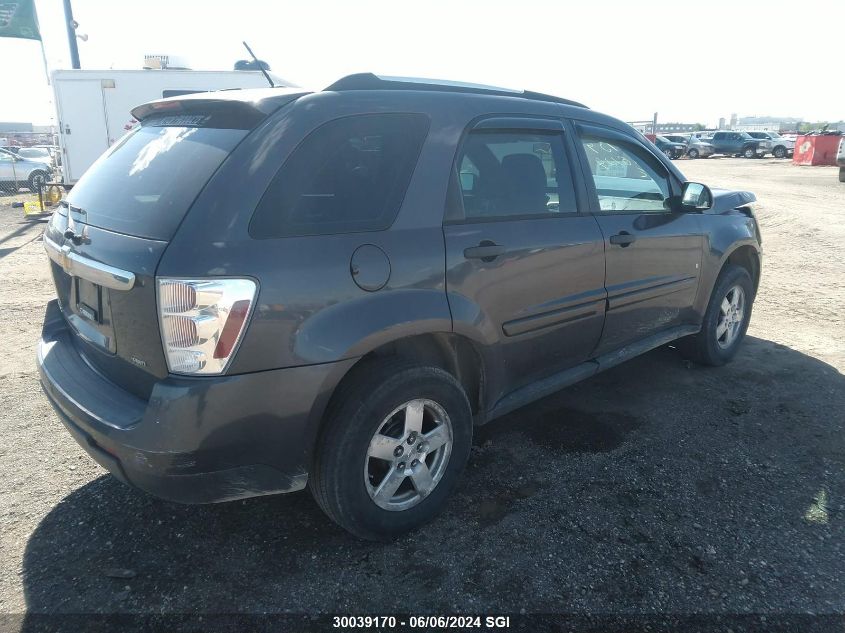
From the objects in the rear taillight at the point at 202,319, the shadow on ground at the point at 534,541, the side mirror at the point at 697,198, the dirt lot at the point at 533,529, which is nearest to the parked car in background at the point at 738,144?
the dirt lot at the point at 533,529

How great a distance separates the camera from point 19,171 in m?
17.8

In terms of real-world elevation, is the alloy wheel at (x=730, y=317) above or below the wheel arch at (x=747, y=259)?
below

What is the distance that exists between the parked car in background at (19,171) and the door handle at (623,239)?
1884 cm

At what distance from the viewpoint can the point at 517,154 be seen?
3121mm

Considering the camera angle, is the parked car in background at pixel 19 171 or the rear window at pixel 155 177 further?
the parked car in background at pixel 19 171

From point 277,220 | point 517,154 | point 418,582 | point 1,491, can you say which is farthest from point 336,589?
point 517,154

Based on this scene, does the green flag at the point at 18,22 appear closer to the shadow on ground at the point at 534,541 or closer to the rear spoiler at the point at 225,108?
the rear spoiler at the point at 225,108

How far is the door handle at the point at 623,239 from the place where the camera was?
3.43 m

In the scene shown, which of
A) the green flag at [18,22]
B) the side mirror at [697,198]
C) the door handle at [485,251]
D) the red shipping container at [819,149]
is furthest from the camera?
the red shipping container at [819,149]

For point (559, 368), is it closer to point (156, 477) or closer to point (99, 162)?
point (156, 477)

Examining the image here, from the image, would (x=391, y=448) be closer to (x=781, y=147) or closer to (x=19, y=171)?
(x=19, y=171)

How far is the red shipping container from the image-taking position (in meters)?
27.9

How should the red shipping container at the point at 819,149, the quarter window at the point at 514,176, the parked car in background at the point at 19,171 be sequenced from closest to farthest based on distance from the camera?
the quarter window at the point at 514,176 < the parked car in background at the point at 19,171 < the red shipping container at the point at 819,149

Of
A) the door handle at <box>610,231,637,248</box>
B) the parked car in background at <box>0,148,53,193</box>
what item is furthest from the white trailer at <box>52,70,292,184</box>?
the door handle at <box>610,231,637,248</box>
